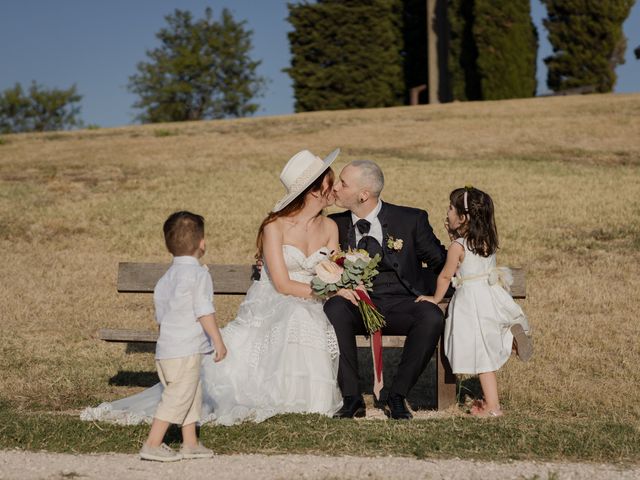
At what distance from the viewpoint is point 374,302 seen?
7164 mm

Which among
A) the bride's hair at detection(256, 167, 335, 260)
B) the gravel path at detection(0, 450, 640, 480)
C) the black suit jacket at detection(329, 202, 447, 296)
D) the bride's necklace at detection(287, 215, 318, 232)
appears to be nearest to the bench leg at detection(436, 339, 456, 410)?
the black suit jacket at detection(329, 202, 447, 296)

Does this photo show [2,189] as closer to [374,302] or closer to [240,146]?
[240,146]

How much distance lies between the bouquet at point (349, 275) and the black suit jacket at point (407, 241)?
377 mm

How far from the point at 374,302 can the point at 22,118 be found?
2704 inches

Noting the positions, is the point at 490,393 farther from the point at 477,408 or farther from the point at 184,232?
the point at 184,232

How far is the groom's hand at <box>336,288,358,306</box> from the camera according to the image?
6.82m

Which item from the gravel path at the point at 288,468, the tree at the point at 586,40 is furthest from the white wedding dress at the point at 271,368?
the tree at the point at 586,40

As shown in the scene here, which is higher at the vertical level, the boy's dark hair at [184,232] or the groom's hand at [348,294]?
the boy's dark hair at [184,232]

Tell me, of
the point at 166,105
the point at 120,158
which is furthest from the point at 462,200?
the point at 166,105

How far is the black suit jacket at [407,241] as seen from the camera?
7.16 m

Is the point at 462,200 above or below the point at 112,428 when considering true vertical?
above

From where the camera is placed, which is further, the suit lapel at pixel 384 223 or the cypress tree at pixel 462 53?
the cypress tree at pixel 462 53

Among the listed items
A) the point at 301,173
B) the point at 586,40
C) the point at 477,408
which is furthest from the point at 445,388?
the point at 586,40

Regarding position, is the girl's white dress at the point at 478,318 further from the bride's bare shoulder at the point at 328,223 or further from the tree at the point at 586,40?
the tree at the point at 586,40
